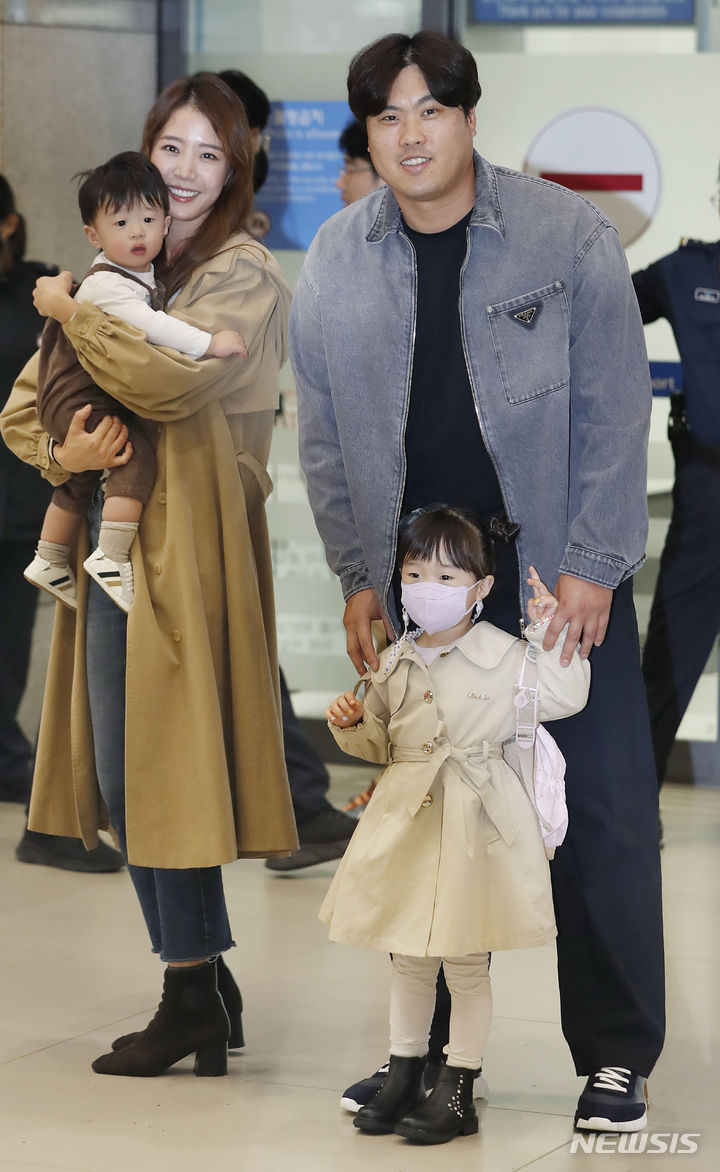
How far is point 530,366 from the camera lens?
285 centimetres

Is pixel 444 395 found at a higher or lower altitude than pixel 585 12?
lower

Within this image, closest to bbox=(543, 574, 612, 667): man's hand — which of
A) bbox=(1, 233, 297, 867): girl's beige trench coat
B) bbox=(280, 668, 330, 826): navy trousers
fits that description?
bbox=(1, 233, 297, 867): girl's beige trench coat

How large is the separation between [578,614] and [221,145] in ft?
3.70

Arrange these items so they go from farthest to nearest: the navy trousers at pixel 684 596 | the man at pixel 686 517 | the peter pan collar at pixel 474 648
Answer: the navy trousers at pixel 684 596 < the man at pixel 686 517 < the peter pan collar at pixel 474 648

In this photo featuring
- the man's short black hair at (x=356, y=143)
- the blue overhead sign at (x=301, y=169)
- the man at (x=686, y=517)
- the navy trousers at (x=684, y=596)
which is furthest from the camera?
the blue overhead sign at (x=301, y=169)

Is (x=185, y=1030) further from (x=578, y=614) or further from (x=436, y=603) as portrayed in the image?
(x=578, y=614)

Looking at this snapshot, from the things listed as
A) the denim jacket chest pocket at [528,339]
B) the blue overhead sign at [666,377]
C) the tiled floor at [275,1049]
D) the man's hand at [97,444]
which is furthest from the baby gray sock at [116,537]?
the blue overhead sign at [666,377]

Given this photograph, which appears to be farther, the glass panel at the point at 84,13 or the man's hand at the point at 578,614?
the glass panel at the point at 84,13

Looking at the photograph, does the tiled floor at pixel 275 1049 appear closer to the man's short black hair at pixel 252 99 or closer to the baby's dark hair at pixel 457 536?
the baby's dark hair at pixel 457 536

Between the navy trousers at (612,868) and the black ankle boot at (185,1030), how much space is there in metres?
0.67

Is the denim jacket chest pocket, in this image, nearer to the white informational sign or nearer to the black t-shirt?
the black t-shirt

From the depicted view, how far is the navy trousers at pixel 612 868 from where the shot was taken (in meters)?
2.93

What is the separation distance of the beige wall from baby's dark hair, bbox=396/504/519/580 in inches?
143

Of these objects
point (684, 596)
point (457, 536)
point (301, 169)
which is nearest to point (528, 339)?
point (457, 536)
